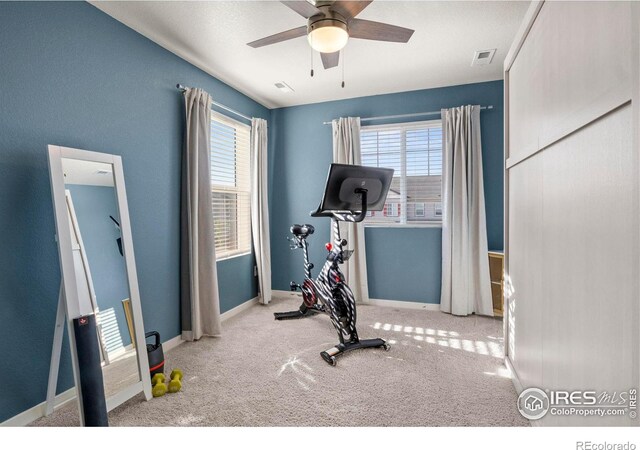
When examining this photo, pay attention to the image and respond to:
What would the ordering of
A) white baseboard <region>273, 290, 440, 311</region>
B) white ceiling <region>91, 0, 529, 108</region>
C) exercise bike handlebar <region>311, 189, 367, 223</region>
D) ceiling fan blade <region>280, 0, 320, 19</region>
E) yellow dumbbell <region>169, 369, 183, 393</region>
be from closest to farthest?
ceiling fan blade <region>280, 0, 320, 19</region>
yellow dumbbell <region>169, 369, 183, 393</region>
white ceiling <region>91, 0, 529, 108</region>
exercise bike handlebar <region>311, 189, 367, 223</region>
white baseboard <region>273, 290, 440, 311</region>

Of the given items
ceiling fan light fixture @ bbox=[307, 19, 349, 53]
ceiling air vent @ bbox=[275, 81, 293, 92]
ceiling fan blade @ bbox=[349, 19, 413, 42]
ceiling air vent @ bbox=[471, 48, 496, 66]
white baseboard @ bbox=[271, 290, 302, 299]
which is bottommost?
white baseboard @ bbox=[271, 290, 302, 299]

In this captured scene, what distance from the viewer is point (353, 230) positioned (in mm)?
4055

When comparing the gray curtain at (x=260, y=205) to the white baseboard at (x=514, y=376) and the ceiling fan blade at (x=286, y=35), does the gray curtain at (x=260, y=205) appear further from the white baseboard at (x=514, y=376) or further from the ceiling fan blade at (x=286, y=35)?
the white baseboard at (x=514, y=376)

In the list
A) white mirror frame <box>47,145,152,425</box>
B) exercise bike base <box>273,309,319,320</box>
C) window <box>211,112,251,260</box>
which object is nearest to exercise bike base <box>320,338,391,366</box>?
exercise bike base <box>273,309,319,320</box>

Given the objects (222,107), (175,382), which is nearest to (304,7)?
(222,107)

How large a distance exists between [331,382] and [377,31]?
2.28 metres

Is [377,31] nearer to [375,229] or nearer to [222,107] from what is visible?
[222,107]

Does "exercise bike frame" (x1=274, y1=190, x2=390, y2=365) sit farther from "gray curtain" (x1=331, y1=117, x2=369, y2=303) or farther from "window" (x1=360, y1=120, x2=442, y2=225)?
"window" (x1=360, y1=120, x2=442, y2=225)

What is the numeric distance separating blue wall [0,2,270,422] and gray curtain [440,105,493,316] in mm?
2920

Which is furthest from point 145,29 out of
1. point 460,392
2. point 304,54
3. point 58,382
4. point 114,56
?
point 460,392

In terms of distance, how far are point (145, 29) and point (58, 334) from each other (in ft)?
7.54

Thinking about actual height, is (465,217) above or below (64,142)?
below

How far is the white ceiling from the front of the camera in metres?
2.34

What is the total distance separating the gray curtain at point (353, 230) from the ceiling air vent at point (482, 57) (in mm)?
1400
